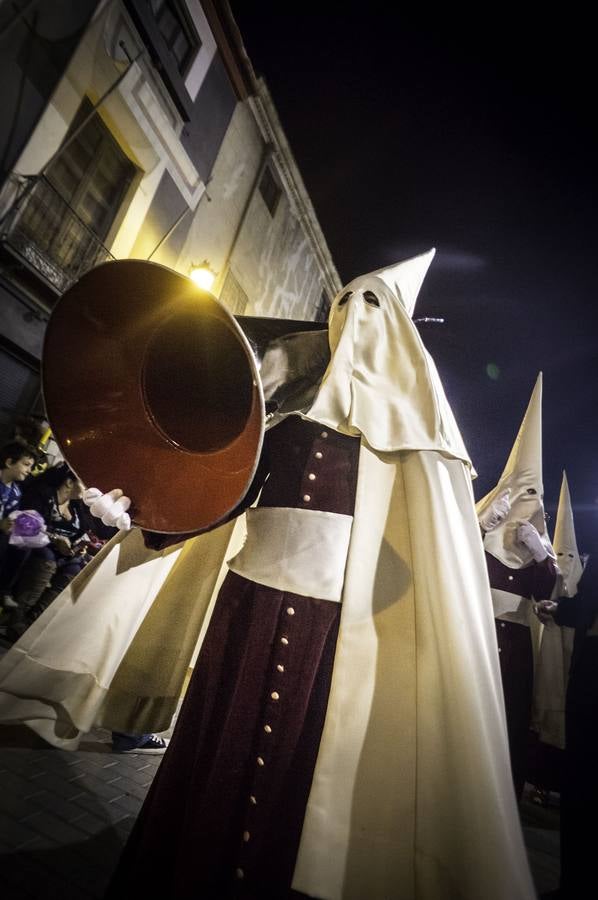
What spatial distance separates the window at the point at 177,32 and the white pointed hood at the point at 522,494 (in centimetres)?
969

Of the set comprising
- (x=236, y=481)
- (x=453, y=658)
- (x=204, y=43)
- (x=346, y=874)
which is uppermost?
(x=204, y=43)

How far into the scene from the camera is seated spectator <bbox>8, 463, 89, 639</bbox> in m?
4.75

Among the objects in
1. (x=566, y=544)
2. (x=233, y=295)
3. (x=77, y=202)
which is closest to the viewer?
(x=566, y=544)

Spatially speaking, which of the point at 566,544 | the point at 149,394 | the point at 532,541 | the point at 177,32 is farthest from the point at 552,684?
the point at 177,32

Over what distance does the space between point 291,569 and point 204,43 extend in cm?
1211

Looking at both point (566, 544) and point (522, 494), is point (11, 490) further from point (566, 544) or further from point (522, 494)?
point (566, 544)

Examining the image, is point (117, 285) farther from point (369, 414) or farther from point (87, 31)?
point (87, 31)

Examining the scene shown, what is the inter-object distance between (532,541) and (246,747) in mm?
3572

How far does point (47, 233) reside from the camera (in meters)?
8.30

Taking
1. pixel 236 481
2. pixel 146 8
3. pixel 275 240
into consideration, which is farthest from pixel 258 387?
pixel 275 240

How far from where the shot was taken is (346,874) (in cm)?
117

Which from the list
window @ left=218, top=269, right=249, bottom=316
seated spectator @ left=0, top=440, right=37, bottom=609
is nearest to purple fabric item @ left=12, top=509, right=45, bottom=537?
seated spectator @ left=0, top=440, right=37, bottom=609

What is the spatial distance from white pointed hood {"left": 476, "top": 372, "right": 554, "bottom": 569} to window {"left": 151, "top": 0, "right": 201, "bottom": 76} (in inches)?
382

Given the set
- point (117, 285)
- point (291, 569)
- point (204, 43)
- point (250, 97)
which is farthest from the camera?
point (250, 97)
